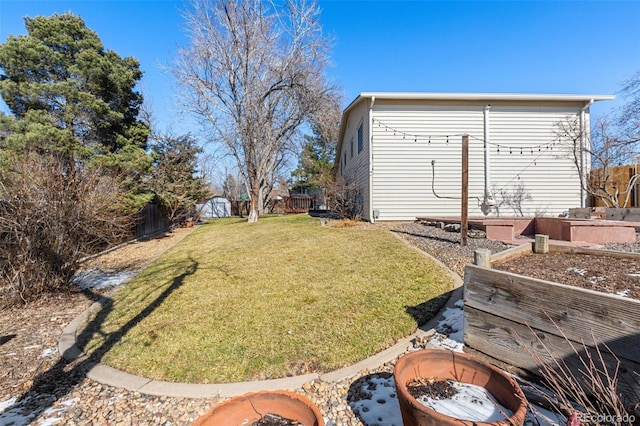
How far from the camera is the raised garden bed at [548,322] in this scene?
152cm

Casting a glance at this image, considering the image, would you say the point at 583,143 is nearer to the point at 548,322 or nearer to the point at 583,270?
the point at 583,270

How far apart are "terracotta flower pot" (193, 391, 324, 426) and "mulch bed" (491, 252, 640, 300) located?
7.66 ft

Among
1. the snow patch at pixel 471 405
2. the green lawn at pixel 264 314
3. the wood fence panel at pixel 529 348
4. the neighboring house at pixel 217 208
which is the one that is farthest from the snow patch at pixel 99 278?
the neighboring house at pixel 217 208

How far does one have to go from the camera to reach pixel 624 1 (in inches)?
256

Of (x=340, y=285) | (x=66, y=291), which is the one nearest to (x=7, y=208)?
(x=66, y=291)

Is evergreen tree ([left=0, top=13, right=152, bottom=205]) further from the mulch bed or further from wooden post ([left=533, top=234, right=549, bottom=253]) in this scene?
wooden post ([left=533, top=234, right=549, bottom=253])

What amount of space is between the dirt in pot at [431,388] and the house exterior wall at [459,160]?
8736 mm

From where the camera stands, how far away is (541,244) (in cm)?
351

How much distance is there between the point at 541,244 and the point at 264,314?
139 inches

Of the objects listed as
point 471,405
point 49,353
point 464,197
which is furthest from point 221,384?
point 464,197

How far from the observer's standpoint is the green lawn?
2490 millimetres

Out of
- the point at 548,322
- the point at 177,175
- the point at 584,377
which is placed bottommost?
the point at 584,377

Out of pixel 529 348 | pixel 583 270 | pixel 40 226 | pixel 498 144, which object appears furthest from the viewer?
pixel 498 144

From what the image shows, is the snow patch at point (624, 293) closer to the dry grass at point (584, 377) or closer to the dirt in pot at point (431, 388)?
the dry grass at point (584, 377)
